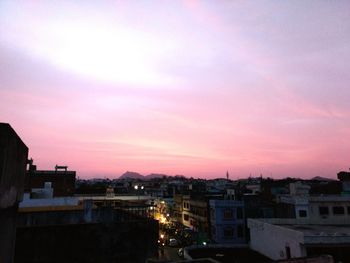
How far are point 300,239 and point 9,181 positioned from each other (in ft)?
102

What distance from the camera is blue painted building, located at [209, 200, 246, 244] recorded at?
172ft

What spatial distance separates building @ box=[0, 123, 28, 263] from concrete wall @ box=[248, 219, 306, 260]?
30.3 metres

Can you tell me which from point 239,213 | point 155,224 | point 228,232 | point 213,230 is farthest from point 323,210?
point 155,224

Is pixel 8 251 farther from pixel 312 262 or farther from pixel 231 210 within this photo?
pixel 231 210

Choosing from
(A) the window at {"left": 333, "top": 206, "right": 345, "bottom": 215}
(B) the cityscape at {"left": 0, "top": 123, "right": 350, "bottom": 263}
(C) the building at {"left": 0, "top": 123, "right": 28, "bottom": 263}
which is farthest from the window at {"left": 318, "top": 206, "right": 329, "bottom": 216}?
(C) the building at {"left": 0, "top": 123, "right": 28, "bottom": 263}

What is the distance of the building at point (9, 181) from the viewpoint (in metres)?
3.99

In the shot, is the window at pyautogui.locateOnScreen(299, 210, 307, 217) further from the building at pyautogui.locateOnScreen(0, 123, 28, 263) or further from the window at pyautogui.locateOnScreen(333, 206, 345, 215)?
the building at pyautogui.locateOnScreen(0, 123, 28, 263)

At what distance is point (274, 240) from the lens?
121 feet

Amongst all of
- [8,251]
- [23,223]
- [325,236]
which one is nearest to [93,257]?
[23,223]

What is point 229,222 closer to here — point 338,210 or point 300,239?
point 338,210

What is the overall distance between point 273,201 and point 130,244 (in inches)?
1902

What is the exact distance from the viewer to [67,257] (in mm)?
11156

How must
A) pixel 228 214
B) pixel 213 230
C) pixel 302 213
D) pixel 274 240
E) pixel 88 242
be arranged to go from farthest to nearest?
pixel 213 230 < pixel 228 214 < pixel 302 213 < pixel 274 240 < pixel 88 242

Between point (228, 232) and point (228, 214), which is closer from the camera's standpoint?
point (228, 232)
